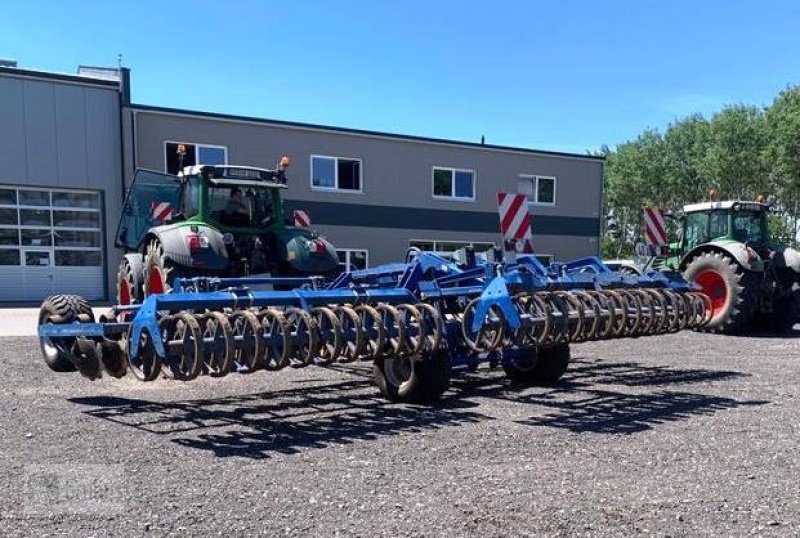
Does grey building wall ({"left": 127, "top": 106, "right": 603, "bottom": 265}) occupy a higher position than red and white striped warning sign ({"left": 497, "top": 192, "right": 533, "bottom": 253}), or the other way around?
grey building wall ({"left": 127, "top": 106, "right": 603, "bottom": 265})

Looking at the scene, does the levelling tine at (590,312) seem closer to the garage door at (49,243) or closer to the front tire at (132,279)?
the front tire at (132,279)

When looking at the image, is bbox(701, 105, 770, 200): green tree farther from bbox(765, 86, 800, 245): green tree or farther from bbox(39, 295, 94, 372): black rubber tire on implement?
bbox(39, 295, 94, 372): black rubber tire on implement

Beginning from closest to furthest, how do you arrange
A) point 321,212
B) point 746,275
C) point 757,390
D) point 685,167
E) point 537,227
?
1. point 757,390
2. point 746,275
3. point 321,212
4. point 537,227
5. point 685,167

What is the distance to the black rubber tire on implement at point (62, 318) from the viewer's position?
748 cm

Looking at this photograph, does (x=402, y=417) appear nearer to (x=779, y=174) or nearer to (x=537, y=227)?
(x=537, y=227)

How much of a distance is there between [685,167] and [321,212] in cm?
3170

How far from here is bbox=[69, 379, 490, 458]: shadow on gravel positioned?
577cm

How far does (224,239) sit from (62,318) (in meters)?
2.56

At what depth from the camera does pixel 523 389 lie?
8031 mm

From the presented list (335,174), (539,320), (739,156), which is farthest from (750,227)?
(739,156)

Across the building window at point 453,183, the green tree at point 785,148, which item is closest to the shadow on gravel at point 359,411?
the building window at point 453,183

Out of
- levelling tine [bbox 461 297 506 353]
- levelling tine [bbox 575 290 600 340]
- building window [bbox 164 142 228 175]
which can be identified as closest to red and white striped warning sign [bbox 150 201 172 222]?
levelling tine [bbox 461 297 506 353]

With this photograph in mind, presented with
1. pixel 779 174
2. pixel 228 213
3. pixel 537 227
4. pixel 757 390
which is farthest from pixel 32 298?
pixel 779 174

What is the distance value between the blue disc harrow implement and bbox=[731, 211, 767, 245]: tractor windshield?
21.2 feet
